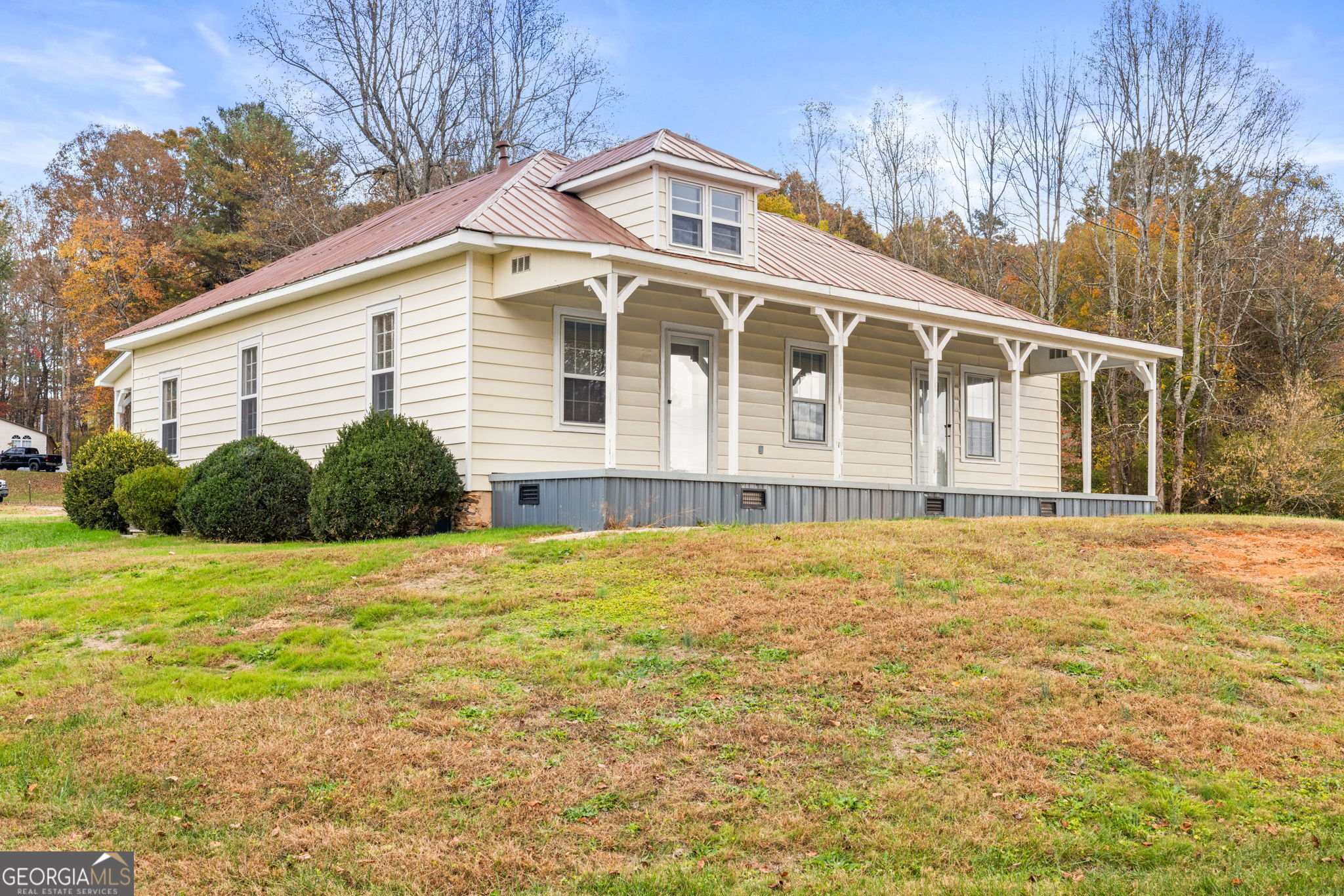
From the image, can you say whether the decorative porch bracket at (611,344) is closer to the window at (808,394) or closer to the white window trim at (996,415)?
the window at (808,394)

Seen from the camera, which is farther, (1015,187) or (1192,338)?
(1015,187)

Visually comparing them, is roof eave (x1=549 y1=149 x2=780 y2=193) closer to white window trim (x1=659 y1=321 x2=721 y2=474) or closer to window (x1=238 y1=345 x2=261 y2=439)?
white window trim (x1=659 y1=321 x2=721 y2=474)

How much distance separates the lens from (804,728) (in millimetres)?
6508

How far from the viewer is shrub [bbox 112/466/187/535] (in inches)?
681

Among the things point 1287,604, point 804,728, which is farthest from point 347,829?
point 1287,604

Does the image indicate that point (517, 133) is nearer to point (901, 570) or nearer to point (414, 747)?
point (901, 570)

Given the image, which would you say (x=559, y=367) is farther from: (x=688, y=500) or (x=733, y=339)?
(x=688, y=500)

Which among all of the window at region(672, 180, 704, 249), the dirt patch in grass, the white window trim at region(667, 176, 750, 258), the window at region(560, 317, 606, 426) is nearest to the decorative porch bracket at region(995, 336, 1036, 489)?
the white window trim at region(667, 176, 750, 258)

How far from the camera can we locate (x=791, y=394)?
1795 cm

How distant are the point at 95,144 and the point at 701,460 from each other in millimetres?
44348

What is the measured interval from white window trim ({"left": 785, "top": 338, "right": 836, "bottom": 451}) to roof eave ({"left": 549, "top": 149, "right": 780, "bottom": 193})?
2.41 metres

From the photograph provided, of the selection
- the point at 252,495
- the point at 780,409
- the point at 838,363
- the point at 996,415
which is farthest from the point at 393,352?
the point at 996,415

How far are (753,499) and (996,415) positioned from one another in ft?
27.4

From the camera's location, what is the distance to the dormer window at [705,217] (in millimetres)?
16219
